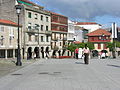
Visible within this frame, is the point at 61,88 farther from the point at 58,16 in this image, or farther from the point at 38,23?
the point at 58,16

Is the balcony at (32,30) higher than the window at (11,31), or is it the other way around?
the balcony at (32,30)

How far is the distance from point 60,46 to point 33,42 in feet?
55.7

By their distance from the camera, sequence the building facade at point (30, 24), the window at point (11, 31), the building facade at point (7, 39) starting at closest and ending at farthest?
the building facade at point (7, 39) < the window at point (11, 31) < the building facade at point (30, 24)

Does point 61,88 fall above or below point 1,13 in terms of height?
below

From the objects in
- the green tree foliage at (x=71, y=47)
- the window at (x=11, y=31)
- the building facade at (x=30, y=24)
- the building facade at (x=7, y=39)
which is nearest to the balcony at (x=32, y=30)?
the building facade at (x=30, y=24)

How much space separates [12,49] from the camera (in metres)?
53.8

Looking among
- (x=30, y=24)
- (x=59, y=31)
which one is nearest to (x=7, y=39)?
(x=30, y=24)

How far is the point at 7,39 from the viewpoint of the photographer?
51031 millimetres

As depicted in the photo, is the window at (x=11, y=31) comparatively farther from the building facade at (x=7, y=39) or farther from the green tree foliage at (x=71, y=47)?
the green tree foliage at (x=71, y=47)

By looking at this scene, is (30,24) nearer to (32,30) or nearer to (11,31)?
(32,30)

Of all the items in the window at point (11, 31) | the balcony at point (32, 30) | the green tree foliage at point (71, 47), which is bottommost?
the green tree foliage at point (71, 47)

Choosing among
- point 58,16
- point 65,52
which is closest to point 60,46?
point 65,52

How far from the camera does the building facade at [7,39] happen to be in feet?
162

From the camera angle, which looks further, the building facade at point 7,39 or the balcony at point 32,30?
the balcony at point 32,30
